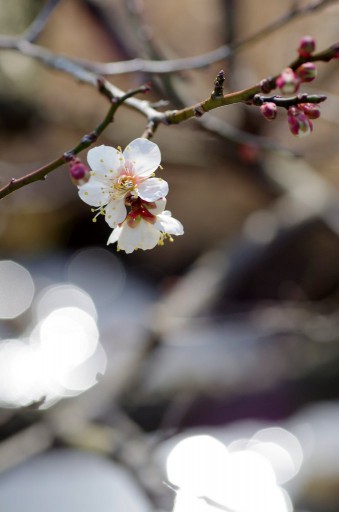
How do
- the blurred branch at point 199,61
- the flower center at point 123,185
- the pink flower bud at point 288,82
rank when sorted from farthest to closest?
the blurred branch at point 199,61 → the flower center at point 123,185 → the pink flower bud at point 288,82

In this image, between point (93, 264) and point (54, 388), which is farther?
point (93, 264)

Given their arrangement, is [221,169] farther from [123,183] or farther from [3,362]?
[123,183]

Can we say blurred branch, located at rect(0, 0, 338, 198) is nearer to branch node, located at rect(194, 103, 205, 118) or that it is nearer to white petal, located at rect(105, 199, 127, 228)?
branch node, located at rect(194, 103, 205, 118)

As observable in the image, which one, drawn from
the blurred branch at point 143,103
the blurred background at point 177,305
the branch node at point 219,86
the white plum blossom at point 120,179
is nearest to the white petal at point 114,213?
the white plum blossom at point 120,179

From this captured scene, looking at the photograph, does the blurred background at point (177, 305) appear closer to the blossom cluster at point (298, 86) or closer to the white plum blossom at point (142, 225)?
the white plum blossom at point (142, 225)

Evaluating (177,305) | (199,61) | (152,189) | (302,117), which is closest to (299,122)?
(302,117)

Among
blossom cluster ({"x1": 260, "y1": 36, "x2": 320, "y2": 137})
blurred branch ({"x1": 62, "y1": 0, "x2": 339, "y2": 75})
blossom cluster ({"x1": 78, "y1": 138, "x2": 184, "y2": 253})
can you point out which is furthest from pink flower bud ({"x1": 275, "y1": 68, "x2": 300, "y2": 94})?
blurred branch ({"x1": 62, "y1": 0, "x2": 339, "y2": 75})

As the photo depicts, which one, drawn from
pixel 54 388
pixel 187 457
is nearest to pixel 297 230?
pixel 187 457
